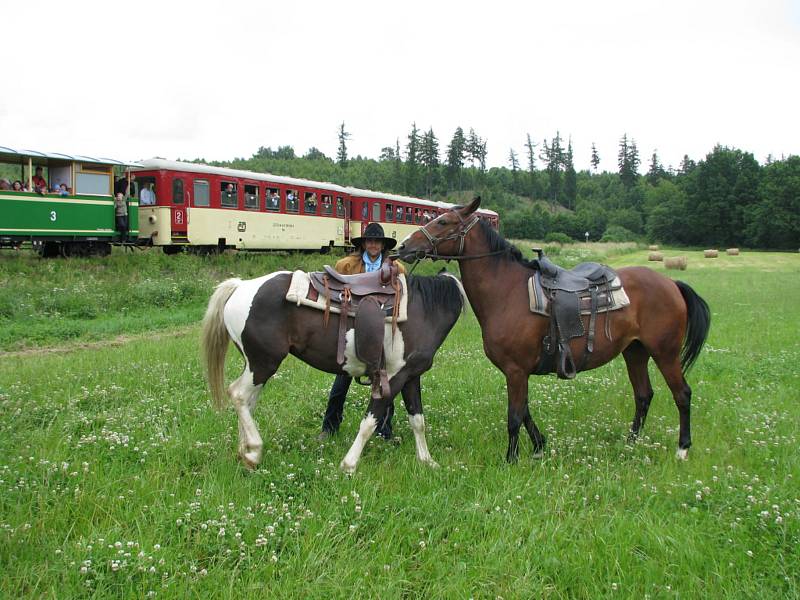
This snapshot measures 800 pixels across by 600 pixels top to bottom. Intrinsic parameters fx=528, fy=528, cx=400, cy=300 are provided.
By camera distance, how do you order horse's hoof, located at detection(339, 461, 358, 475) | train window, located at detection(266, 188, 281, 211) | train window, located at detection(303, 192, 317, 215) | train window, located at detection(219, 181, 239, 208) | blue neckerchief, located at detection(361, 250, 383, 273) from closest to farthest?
horse's hoof, located at detection(339, 461, 358, 475)
blue neckerchief, located at detection(361, 250, 383, 273)
train window, located at detection(219, 181, 239, 208)
train window, located at detection(266, 188, 281, 211)
train window, located at detection(303, 192, 317, 215)

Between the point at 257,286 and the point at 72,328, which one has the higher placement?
the point at 257,286

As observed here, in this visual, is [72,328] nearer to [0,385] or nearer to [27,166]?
[0,385]

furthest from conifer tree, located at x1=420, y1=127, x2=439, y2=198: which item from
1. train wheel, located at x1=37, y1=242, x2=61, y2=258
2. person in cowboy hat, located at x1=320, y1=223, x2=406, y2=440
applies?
person in cowboy hat, located at x1=320, y1=223, x2=406, y2=440

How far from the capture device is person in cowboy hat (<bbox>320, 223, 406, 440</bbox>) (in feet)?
18.6

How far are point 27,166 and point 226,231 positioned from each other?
6.28 metres

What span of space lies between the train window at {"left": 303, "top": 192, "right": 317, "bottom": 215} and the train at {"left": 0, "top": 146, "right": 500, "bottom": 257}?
0.15ft

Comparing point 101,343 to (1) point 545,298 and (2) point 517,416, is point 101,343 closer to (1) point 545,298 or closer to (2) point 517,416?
(2) point 517,416

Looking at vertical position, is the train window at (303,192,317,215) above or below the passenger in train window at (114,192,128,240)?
above

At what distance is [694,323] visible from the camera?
5781 mm

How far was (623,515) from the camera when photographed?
12.6 ft

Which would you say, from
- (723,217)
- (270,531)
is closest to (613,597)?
(270,531)

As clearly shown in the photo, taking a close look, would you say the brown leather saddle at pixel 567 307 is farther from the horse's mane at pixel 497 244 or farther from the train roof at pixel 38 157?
the train roof at pixel 38 157

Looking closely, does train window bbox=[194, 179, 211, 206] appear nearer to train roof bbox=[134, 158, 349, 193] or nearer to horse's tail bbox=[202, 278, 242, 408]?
train roof bbox=[134, 158, 349, 193]

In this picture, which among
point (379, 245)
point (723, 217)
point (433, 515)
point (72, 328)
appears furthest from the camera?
point (723, 217)
